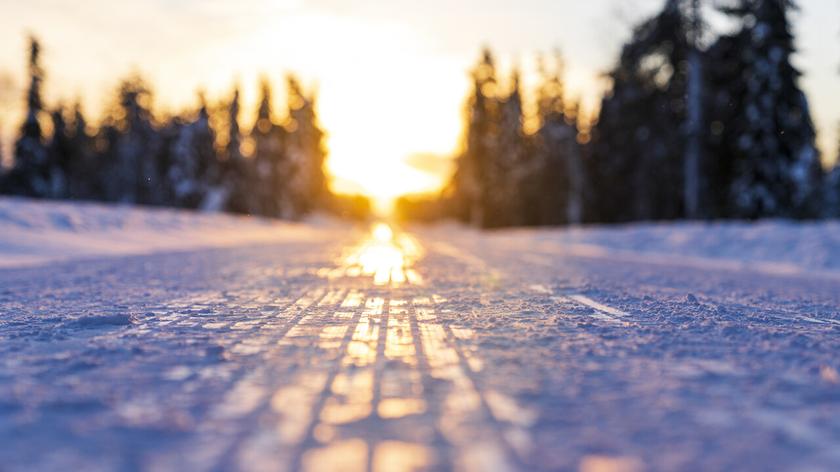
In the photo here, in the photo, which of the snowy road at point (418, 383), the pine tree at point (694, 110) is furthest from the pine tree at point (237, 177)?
the snowy road at point (418, 383)

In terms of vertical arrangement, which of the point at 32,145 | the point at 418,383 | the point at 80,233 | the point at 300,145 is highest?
the point at 300,145

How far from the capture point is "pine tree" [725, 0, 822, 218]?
31391 mm

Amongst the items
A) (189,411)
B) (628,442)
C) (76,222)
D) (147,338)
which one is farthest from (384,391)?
(76,222)

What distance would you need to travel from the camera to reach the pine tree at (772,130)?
31.4 meters

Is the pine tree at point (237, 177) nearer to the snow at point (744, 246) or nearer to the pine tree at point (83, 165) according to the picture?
the pine tree at point (83, 165)

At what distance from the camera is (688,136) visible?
27297 mm

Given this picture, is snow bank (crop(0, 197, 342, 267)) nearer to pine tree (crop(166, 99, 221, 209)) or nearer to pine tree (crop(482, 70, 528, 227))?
pine tree (crop(482, 70, 528, 227))

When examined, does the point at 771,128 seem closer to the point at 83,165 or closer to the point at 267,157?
the point at 267,157

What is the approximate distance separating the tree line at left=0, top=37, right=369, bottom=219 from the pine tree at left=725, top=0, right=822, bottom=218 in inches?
1910

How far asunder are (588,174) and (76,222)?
43.5m

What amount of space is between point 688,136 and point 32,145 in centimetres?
5117

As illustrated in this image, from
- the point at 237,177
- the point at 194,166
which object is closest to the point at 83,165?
the point at 194,166

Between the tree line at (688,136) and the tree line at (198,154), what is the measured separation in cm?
2519

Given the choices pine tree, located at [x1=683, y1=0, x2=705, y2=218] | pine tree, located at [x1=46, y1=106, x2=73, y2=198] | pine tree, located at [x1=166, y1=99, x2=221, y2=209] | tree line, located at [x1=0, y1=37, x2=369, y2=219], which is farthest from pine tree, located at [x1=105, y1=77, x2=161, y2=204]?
pine tree, located at [x1=683, y1=0, x2=705, y2=218]
